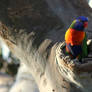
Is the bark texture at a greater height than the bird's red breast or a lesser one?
greater

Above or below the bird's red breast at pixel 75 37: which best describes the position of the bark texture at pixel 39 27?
above

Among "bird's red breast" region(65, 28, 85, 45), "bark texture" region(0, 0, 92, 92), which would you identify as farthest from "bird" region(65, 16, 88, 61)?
"bark texture" region(0, 0, 92, 92)

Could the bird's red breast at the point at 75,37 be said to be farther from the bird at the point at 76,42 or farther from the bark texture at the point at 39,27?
the bark texture at the point at 39,27

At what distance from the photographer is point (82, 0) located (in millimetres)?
1308

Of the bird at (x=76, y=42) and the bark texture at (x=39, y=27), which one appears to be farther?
the bark texture at (x=39, y=27)

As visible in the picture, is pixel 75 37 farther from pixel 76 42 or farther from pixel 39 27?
pixel 39 27

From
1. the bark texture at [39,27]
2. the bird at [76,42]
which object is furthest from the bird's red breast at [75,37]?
the bark texture at [39,27]

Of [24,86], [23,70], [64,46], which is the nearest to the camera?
[64,46]

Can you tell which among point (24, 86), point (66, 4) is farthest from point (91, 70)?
point (24, 86)

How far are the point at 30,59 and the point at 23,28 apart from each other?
0.57 ft

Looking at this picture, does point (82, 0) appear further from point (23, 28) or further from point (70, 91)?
point (70, 91)

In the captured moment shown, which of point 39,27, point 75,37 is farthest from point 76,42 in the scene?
point 39,27

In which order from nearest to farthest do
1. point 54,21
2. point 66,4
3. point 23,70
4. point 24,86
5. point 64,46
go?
point 64,46 → point 54,21 → point 66,4 → point 24,86 → point 23,70

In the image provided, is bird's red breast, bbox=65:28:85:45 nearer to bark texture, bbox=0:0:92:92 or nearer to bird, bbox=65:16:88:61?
bird, bbox=65:16:88:61
